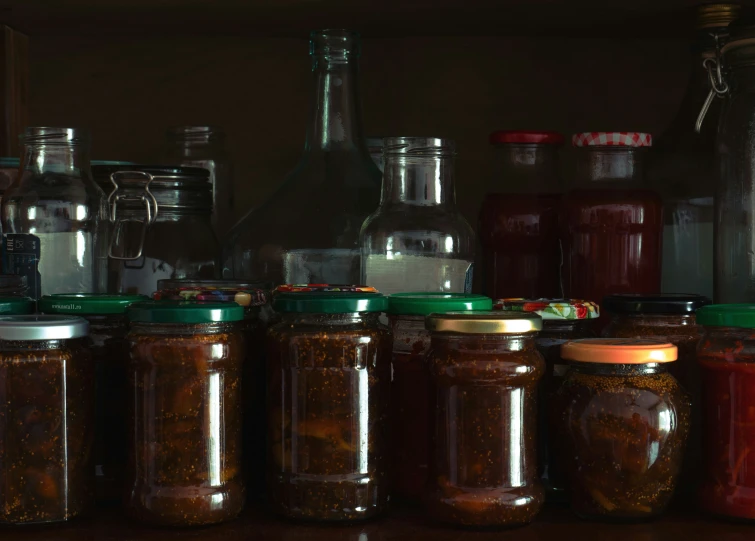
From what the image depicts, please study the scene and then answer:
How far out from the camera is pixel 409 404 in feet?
2.85

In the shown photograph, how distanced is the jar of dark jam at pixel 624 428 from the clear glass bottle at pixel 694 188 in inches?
12.5

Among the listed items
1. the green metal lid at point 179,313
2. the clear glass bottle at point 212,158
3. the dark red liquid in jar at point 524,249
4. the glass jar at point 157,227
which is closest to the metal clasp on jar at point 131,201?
the glass jar at point 157,227

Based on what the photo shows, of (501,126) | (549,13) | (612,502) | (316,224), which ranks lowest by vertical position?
(612,502)

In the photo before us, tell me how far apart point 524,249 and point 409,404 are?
283mm

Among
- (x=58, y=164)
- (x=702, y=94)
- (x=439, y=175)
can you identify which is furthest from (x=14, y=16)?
(x=702, y=94)

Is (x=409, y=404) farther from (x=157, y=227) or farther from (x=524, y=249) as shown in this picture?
(x=157, y=227)

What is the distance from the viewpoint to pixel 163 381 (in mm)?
778

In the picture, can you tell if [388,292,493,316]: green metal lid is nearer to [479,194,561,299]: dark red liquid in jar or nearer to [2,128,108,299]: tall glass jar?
[479,194,561,299]: dark red liquid in jar

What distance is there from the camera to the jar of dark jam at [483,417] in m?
0.78

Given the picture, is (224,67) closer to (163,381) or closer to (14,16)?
(14,16)

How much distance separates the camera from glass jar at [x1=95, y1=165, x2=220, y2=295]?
1081mm

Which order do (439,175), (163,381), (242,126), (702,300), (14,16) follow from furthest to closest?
(242,126) < (14,16) < (439,175) < (702,300) < (163,381)

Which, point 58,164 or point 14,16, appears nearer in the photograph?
point 58,164

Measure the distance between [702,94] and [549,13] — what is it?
0.66ft
